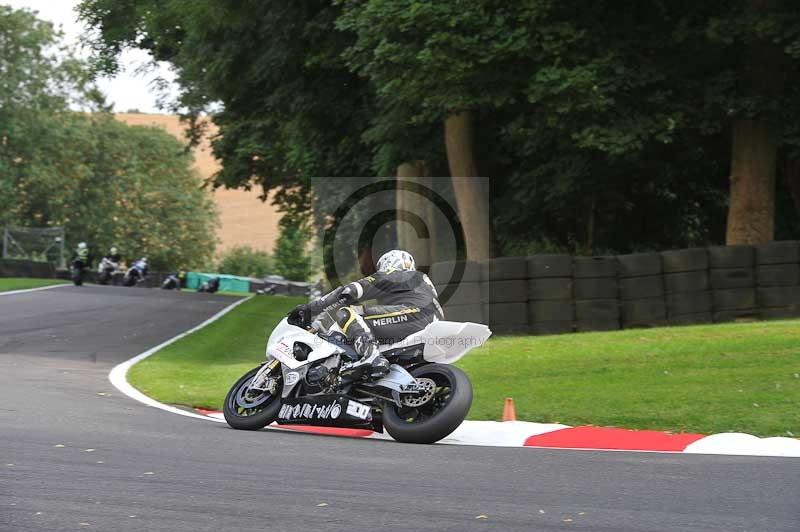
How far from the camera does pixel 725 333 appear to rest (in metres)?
17.7

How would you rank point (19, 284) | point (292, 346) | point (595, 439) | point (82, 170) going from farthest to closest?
point (82, 170) → point (19, 284) → point (292, 346) → point (595, 439)

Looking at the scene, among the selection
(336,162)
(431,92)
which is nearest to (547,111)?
(431,92)

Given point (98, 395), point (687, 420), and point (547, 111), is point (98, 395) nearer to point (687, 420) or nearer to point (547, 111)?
point (687, 420)

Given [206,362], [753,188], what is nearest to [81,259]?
[206,362]

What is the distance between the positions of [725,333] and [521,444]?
8249mm

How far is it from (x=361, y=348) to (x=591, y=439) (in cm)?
208

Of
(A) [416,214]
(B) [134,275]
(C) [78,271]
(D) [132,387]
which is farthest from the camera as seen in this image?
(B) [134,275]

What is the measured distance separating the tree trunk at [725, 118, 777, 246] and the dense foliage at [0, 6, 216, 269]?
50.2 metres

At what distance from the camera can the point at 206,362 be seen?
1927cm

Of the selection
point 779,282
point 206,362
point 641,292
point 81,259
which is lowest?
point 206,362

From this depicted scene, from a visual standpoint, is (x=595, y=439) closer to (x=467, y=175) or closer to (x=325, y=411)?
(x=325, y=411)

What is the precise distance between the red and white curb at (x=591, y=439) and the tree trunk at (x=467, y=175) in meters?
15.0

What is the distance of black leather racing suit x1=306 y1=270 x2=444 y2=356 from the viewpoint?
33.8 ft

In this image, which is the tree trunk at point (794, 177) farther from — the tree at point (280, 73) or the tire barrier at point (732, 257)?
the tree at point (280, 73)
